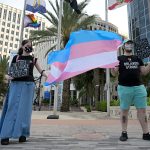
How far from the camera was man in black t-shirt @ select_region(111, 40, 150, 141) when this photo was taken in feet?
16.5

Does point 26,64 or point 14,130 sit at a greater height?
point 26,64

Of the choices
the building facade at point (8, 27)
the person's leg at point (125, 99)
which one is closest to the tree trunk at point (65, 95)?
the person's leg at point (125, 99)

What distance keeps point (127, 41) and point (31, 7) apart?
43.0 feet

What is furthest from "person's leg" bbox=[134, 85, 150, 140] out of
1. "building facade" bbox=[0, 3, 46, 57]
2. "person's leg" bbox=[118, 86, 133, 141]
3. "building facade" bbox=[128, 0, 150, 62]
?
"building facade" bbox=[0, 3, 46, 57]

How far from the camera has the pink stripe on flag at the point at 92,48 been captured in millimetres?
8234

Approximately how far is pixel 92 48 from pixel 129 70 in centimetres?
393

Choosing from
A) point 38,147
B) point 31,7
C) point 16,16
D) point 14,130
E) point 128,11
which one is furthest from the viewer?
point 16,16

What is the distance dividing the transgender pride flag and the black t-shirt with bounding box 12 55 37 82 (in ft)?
11.5

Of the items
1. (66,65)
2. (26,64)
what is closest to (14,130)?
(26,64)

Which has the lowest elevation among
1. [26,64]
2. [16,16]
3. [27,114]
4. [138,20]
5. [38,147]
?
[38,147]

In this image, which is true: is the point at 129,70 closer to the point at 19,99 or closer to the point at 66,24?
the point at 19,99

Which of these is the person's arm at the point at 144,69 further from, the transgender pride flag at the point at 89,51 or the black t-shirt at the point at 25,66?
the transgender pride flag at the point at 89,51

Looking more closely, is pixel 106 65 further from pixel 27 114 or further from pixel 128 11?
pixel 128 11

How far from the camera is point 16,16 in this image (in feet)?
380
